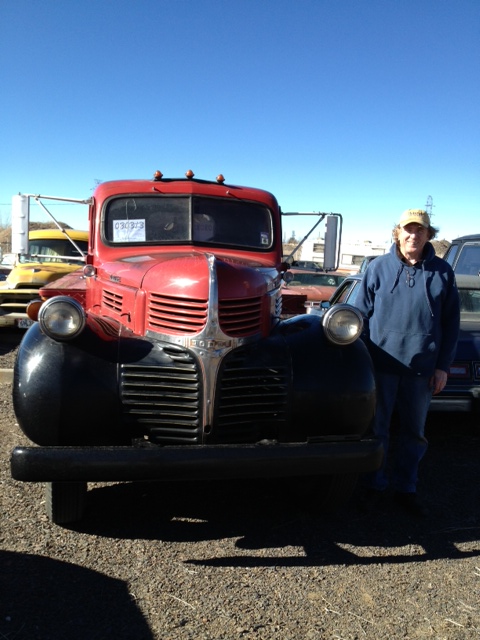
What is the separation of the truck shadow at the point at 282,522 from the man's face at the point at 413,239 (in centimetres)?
165

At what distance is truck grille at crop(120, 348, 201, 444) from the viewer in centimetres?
313

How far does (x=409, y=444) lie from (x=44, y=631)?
2.46 meters

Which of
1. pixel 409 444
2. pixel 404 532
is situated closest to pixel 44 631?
pixel 404 532

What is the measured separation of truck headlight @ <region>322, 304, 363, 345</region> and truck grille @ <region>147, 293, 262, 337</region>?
42 cm

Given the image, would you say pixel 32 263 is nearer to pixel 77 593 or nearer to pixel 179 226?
pixel 179 226

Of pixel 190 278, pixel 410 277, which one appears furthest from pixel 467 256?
pixel 190 278

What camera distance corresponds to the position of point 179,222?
14.9 feet

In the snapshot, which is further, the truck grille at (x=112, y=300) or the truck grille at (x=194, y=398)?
the truck grille at (x=112, y=300)

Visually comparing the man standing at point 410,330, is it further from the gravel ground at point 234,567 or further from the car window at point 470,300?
the car window at point 470,300

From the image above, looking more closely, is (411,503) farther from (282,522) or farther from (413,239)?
(413,239)

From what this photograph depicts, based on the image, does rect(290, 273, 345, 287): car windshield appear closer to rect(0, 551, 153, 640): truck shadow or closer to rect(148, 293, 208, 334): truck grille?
rect(148, 293, 208, 334): truck grille

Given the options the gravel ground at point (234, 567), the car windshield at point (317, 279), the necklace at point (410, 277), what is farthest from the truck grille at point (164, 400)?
the car windshield at point (317, 279)

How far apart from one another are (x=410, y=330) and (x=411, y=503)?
1.16 metres

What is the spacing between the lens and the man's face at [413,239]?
370 cm
